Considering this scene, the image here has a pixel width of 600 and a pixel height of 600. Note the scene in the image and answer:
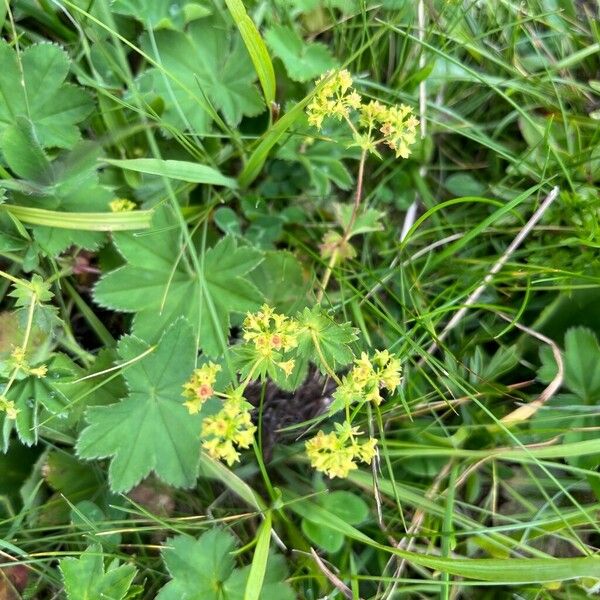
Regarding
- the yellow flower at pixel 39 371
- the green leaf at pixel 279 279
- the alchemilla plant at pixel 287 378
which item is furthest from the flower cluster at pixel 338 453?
the yellow flower at pixel 39 371

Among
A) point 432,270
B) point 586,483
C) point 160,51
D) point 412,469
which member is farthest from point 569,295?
point 160,51

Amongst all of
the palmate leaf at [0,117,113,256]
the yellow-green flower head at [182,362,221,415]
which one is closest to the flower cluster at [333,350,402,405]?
the yellow-green flower head at [182,362,221,415]

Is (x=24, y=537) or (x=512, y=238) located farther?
(x=512, y=238)

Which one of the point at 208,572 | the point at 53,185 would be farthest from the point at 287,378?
the point at 53,185

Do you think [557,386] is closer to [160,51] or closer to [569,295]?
[569,295]

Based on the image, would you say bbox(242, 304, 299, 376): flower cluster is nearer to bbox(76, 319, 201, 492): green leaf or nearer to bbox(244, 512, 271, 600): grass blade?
bbox(76, 319, 201, 492): green leaf

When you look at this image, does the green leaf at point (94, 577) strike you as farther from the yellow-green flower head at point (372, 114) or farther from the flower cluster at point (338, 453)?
the yellow-green flower head at point (372, 114)
